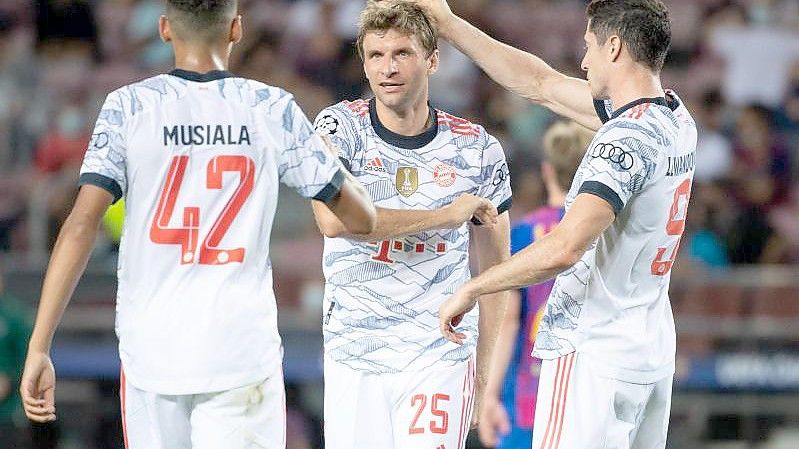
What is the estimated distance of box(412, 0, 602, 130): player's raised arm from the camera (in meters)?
5.53

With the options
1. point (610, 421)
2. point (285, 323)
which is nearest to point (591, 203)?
point (610, 421)

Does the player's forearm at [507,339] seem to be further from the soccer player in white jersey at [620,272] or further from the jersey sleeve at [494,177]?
the soccer player in white jersey at [620,272]

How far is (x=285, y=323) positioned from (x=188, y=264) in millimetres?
5274

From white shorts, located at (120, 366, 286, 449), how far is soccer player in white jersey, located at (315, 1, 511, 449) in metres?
0.83

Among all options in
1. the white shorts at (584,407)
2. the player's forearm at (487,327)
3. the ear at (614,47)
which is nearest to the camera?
the white shorts at (584,407)

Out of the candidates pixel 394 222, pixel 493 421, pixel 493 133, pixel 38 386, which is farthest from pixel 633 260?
pixel 493 133

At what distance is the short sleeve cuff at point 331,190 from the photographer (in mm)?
4242

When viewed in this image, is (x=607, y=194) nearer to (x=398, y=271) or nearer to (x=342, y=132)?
(x=398, y=271)

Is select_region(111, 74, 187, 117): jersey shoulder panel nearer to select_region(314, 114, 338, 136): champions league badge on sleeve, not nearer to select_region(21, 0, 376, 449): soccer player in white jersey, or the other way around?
select_region(21, 0, 376, 449): soccer player in white jersey

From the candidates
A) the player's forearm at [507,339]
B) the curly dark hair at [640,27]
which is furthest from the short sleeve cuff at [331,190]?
the player's forearm at [507,339]

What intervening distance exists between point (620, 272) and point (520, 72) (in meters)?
1.40

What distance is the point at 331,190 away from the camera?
13.9ft

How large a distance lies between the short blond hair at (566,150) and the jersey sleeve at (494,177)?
120cm

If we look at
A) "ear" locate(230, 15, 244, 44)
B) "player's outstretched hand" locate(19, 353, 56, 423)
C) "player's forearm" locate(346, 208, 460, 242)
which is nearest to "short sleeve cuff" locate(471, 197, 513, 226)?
"player's forearm" locate(346, 208, 460, 242)
